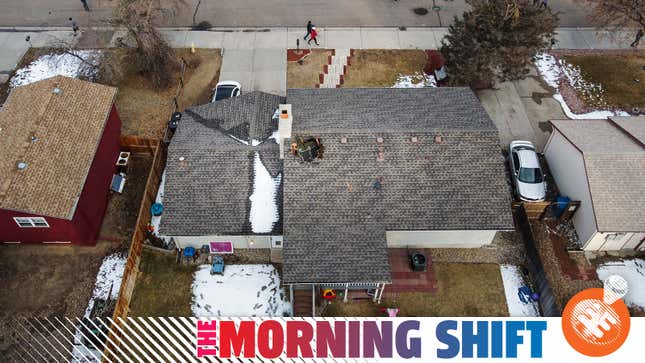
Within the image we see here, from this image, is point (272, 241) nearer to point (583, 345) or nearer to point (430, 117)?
point (430, 117)

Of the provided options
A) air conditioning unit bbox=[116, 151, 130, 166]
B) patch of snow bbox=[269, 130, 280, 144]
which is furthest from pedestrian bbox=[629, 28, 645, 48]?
air conditioning unit bbox=[116, 151, 130, 166]

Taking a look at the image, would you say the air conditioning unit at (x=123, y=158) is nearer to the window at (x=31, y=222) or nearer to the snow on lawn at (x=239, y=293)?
the window at (x=31, y=222)

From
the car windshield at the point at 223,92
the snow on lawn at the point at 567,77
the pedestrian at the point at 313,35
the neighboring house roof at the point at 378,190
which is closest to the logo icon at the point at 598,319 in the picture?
the neighboring house roof at the point at 378,190

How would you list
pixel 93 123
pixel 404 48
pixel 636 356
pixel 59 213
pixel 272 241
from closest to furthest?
pixel 636 356
pixel 59 213
pixel 272 241
pixel 93 123
pixel 404 48

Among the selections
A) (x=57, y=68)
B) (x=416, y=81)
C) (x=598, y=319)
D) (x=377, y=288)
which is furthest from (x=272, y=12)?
(x=598, y=319)

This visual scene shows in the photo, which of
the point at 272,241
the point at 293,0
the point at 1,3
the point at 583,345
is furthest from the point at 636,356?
the point at 1,3

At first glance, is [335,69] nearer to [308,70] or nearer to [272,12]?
[308,70]
